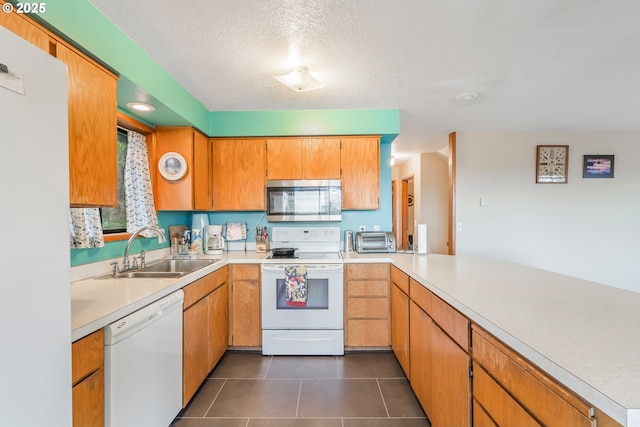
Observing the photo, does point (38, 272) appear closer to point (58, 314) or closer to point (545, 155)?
point (58, 314)

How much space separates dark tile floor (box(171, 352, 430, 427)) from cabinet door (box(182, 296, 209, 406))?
134 millimetres

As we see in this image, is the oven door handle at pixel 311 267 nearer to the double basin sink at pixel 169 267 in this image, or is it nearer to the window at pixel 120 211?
the double basin sink at pixel 169 267

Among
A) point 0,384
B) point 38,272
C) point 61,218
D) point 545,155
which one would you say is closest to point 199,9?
point 61,218

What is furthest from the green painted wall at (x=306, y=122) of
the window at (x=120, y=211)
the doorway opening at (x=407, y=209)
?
the doorway opening at (x=407, y=209)

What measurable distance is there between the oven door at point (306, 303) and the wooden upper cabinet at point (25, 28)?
6.26 ft

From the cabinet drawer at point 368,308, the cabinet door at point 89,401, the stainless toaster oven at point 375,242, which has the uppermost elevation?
the stainless toaster oven at point 375,242

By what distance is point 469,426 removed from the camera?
1.16 meters

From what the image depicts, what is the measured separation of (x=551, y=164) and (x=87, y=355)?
4947 mm

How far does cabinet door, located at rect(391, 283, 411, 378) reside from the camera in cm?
203

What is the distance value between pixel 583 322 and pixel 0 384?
173cm

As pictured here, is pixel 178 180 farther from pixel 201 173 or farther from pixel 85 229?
pixel 85 229

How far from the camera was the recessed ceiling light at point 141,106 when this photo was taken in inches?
80.1

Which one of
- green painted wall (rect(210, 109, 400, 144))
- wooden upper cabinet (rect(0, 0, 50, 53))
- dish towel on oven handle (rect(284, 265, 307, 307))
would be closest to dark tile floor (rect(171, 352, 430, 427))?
dish towel on oven handle (rect(284, 265, 307, 307))

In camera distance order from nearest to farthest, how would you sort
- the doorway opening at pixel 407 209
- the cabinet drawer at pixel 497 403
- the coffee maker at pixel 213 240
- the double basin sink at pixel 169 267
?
the cabinet drawer at pixel 497 403 < the double basin sink at pixel 169 267 < the coffee maker at pixel 213 240 < the doorway opening at pixel 407 209
